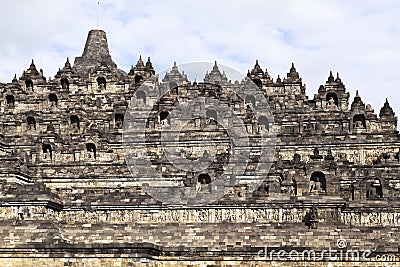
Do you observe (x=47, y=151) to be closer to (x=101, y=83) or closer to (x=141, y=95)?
(x=141, y=95)

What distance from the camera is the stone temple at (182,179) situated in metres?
37.4

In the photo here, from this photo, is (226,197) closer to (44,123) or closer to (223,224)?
(223,224)

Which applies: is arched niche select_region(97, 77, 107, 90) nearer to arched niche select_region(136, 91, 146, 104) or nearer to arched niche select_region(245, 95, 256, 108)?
arched niche select_region(136, 91, 146, 104)

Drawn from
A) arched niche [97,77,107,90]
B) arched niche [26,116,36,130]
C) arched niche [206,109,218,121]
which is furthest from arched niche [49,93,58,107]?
arched niche [206,109,218,121]

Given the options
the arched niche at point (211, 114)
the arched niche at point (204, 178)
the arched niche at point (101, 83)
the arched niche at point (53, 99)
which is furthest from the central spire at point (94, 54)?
the arched niche at point (204, 178)

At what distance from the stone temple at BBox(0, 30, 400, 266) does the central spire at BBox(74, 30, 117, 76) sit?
107mm

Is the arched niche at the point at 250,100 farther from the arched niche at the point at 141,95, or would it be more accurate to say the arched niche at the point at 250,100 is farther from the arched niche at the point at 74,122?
the arched niche at the point at 74,122

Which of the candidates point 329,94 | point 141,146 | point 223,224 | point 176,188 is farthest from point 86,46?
point 223,224

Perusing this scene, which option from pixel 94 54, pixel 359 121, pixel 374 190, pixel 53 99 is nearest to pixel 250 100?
pixel 359 121

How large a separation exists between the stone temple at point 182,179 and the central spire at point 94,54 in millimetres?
107

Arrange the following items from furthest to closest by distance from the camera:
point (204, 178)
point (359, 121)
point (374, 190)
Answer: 1. point (359, 121)
2. point (204, 178)
3. point (374, 190)

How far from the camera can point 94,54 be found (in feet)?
234

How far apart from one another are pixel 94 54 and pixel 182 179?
2580 cm

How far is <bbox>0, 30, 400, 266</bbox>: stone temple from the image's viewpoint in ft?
123
